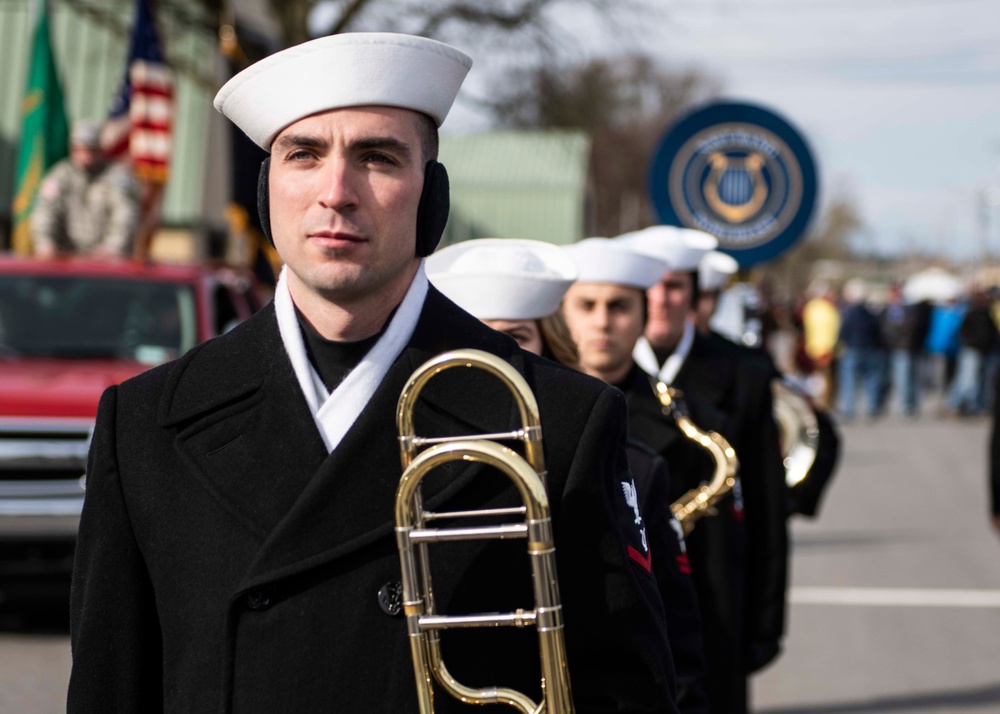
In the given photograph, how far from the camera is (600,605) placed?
2.29 m

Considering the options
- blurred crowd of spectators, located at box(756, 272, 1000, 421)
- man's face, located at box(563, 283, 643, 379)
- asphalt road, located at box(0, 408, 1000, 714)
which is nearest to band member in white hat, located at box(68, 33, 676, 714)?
man's face, located at box(563, 283, 643, 379)

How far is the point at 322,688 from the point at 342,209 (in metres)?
0.67

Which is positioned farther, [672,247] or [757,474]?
[672,247]

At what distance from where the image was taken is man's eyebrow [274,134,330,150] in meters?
2.36

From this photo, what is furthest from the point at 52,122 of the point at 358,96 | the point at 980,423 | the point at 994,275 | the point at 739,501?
the point at 994,275

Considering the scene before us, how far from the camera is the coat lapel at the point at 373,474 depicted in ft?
7.46

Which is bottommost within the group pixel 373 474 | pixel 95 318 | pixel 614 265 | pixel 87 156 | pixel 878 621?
pixel 878 621

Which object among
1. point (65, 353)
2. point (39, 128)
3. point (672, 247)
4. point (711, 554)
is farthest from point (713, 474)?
point (39, 128)

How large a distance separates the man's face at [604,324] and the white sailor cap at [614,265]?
22 mm

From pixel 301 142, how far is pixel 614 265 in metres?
2.53

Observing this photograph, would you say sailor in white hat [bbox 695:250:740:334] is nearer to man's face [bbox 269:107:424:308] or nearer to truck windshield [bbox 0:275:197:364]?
truck windshield [bbox 0:275:197:364]

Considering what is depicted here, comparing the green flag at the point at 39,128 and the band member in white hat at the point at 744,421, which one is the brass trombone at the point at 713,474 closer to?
the band member in white hat at the point at 744,421

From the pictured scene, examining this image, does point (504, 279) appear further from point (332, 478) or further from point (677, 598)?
point (332, 478)

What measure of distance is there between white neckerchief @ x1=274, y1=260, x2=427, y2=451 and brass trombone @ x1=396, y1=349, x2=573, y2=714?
0.15 meters
